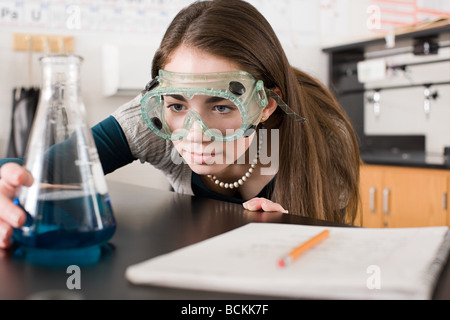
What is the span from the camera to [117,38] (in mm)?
2971

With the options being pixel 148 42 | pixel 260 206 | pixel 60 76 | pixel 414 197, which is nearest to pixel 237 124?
pixel 260 206

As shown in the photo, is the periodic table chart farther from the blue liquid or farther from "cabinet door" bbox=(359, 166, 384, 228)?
the blue liquid

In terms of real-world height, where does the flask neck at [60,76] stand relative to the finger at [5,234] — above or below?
above

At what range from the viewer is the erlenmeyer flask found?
1.50ft

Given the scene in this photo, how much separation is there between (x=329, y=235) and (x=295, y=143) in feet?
2.43

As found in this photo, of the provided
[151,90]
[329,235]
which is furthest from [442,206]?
[329,235]

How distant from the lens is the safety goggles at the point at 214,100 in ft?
3.06

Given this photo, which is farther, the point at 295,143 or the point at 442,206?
the point at 442,206

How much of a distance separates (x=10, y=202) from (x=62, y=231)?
82 millimetres

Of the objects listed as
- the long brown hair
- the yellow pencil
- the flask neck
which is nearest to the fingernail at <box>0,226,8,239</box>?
the flask neck

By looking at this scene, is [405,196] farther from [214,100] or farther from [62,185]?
[62,185]

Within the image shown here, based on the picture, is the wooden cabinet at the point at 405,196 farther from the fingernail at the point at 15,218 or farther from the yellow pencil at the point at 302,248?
the fingernail at the point at 15,218

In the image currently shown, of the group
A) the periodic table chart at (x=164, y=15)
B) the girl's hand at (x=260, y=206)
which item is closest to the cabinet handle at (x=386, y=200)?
the periodic table chart at (x=164, y=15)
